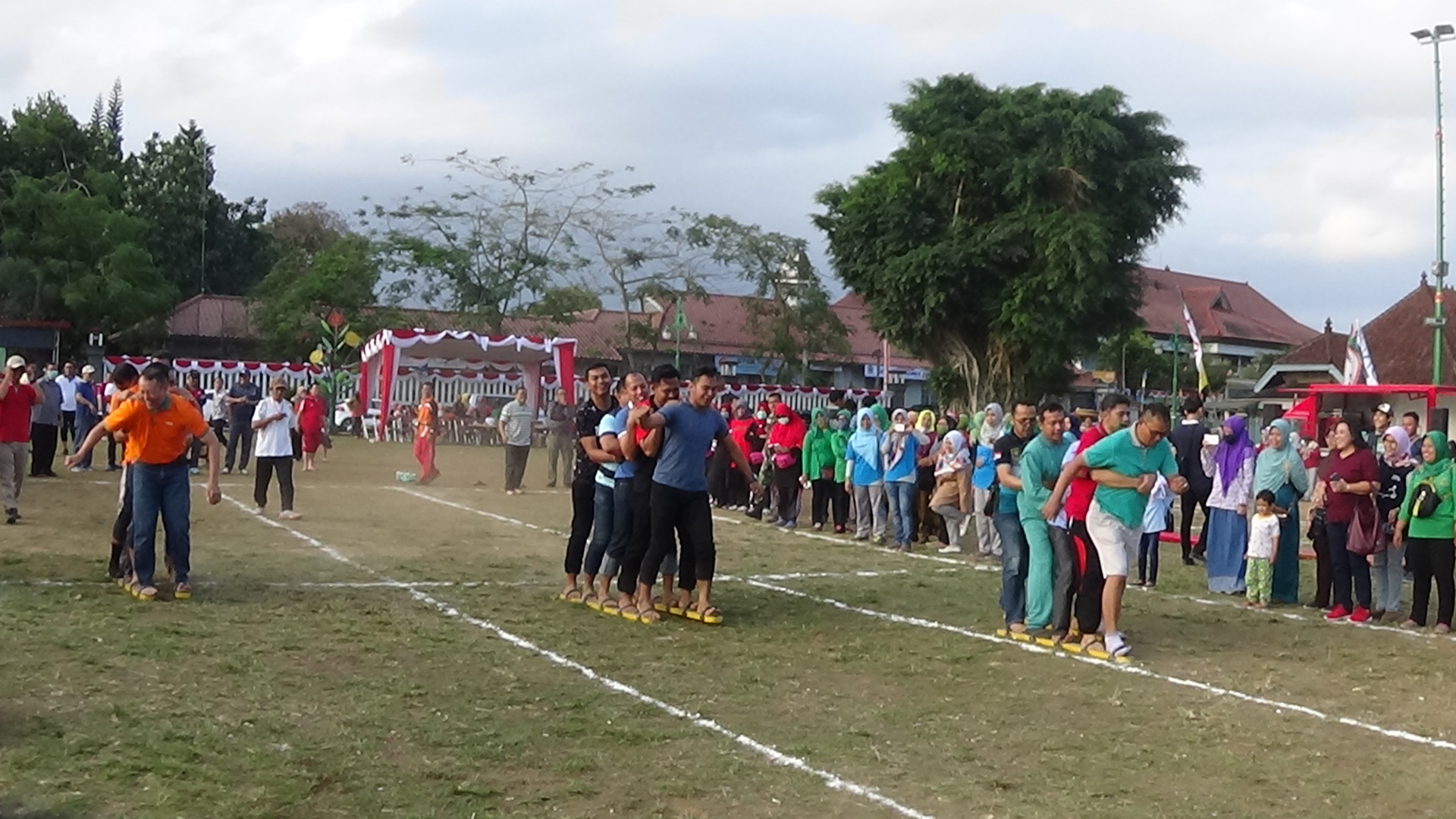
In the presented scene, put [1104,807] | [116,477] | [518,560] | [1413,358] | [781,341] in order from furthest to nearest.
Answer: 1. [781,341]
2. [1413,358]
3. [116,477]
4. [518,560]
5. [1104,807]

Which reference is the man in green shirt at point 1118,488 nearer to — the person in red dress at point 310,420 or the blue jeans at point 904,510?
the blue jeans at point 904,510

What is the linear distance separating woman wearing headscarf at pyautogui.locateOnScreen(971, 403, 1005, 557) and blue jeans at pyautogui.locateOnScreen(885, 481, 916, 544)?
0.92 m

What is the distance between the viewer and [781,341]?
190ft

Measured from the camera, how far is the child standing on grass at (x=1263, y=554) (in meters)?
12.8

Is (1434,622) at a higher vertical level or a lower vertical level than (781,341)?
lower

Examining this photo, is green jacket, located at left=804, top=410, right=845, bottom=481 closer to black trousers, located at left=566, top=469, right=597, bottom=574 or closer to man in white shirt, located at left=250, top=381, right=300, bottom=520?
man in white shirt, located at left=250, top=381, right=300, bottom=520

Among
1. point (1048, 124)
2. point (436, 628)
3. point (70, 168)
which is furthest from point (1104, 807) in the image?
point (70, 168)

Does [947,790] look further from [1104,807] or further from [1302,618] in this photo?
[1302,618]

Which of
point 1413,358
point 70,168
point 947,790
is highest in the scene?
point 70,168

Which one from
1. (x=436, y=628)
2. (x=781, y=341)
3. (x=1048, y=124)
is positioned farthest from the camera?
(x=781, y=341)

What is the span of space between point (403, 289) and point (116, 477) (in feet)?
107

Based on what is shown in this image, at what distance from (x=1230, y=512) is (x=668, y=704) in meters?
7.98

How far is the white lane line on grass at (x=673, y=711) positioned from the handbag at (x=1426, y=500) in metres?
6.56

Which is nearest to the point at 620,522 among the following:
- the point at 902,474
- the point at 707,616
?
the point at 707,616
